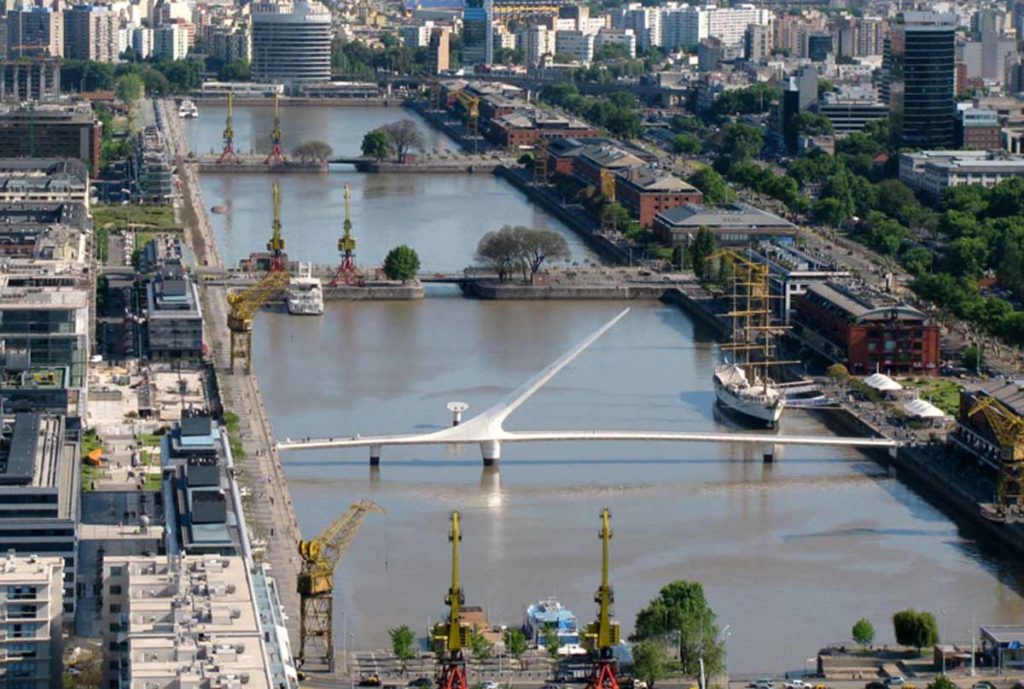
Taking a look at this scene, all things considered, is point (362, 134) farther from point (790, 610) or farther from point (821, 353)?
point (790, 610)

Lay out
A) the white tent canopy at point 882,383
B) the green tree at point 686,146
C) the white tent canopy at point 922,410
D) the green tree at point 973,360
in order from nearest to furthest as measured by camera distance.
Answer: the white tent canopy at point 922,410, the white tent canopy at point 882,383, the green tree at point 973,360, the green tree at point 686,146

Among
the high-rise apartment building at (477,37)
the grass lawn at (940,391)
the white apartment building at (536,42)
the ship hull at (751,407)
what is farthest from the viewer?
the white apartment building at (536,42)

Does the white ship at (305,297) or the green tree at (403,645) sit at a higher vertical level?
the white ship at (305,297)

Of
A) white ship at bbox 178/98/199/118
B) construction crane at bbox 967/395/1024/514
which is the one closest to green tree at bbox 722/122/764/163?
white ship at bbox 178/98/199/118

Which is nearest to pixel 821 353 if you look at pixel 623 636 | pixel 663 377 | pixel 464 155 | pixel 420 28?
pixel 663 377

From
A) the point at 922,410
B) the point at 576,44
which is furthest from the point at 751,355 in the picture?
the point at 576,44

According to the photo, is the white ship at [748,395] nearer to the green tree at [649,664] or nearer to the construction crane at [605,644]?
the green tree at [649,664]

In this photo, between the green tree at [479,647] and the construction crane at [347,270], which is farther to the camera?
the construction crane at [347,270]

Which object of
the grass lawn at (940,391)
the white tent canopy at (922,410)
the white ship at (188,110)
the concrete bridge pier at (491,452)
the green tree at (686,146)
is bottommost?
the concrete bridge pier at (491,452)

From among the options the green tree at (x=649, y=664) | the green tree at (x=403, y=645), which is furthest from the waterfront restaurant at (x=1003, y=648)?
the green tree at (x=403, y=645)
